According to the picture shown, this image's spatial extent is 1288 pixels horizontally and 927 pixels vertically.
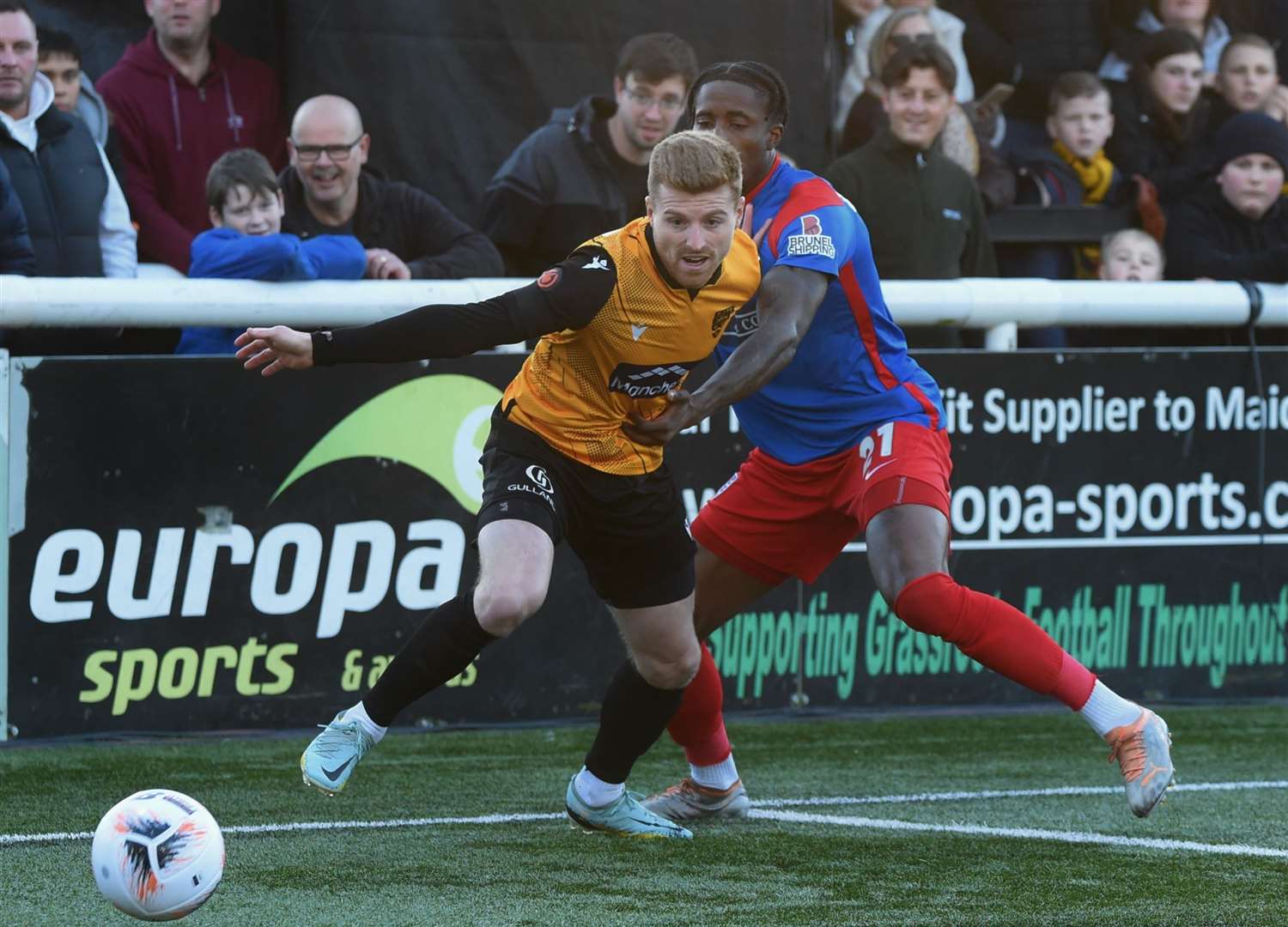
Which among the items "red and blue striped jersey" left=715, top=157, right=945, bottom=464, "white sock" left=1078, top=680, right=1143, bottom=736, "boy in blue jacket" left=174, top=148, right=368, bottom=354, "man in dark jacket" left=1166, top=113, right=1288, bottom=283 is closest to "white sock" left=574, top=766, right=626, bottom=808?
"red and blue striped jersey" left=715, top=157, right=945, bottom=464

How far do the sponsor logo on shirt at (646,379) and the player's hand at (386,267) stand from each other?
2.38m

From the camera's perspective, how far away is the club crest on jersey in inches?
205

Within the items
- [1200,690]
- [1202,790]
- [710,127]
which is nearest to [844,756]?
[1202,790]

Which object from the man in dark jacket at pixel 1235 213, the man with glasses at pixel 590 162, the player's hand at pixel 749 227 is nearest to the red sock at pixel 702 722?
the player's hand at pixel 749 227

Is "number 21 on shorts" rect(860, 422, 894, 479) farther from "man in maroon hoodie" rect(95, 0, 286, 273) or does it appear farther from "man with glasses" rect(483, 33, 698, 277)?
"man in maroon hoodie" rect(95, 0, 286, 273)

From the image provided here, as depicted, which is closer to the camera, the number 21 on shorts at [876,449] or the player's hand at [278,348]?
the player's hand at [278,348]

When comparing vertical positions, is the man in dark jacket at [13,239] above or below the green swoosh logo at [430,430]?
above

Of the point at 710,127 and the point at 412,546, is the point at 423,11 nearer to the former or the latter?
the point at 412,546

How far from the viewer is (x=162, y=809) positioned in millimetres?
4012

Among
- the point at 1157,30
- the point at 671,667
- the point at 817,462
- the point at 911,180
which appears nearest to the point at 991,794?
the point at 817,462

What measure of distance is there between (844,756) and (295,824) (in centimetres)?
211

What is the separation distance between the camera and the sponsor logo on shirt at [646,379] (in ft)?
16.2

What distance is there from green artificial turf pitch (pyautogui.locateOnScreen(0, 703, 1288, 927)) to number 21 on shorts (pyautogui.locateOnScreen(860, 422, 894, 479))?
3.10 feet

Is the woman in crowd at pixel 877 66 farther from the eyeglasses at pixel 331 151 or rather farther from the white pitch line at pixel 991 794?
the white pitch line at pixel 991 794
